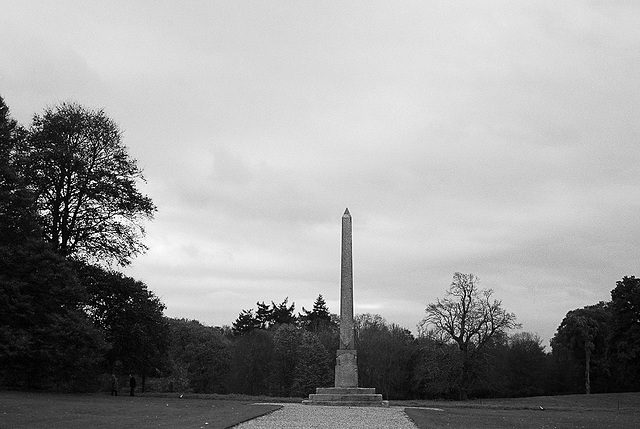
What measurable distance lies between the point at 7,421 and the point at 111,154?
21622 millimetres

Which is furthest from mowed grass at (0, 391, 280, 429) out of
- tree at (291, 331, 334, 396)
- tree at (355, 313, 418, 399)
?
tree at (355, 313, 418, 399)

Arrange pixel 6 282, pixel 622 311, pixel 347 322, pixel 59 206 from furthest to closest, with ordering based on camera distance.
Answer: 1. pixel 622 311
2. pixel 59 206
3. pixel 347 322
4. pixel 6 282

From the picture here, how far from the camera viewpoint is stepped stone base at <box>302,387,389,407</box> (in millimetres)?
31594

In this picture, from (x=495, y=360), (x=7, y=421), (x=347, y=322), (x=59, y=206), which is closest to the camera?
(x=7, y=421)

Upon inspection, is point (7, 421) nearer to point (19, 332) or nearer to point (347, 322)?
point (19, 332)

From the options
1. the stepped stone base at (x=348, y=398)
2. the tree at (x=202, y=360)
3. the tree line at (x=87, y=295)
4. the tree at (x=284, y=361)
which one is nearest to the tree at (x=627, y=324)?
the tree line at (x=87, y=295)

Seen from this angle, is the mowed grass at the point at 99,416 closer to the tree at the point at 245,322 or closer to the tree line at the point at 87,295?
the tree line at the point at 87,295

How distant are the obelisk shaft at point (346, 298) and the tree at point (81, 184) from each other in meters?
11.6

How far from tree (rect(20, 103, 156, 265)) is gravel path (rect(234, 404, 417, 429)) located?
16.3 m

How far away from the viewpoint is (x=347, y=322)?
112 ft

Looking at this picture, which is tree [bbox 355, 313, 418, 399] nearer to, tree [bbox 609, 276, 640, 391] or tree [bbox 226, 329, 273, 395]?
tree [bbox 226, 329, 273, 395]

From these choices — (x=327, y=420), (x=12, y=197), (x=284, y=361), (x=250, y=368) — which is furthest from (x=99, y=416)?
(x=250, y=368)

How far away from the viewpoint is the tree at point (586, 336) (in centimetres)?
6456

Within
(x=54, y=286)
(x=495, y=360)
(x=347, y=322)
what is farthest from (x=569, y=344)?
(x=54, y=286)
